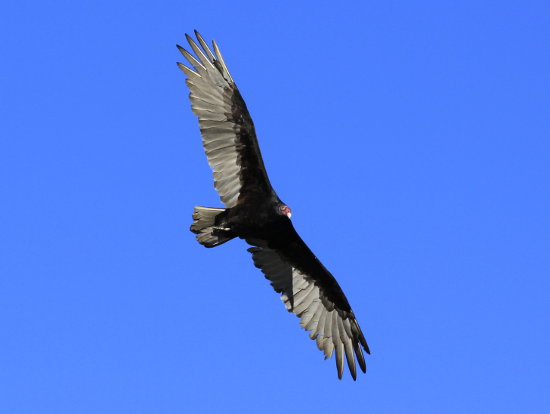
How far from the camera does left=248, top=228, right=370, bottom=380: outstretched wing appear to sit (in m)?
11.9

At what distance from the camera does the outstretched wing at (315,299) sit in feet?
A: 39.1

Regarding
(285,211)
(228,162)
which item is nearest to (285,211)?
(285,211)

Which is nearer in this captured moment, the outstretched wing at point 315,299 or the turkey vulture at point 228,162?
the turkey vulture at point 228,162

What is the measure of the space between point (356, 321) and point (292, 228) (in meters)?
1.58

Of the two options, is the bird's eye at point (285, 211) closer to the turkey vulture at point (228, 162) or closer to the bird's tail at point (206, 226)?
the turkey vulture at point (228, 162)

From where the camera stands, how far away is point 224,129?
35.6 feet

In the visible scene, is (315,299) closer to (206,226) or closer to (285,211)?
(285,211)

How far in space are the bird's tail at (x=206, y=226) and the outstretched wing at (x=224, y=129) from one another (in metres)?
0.20

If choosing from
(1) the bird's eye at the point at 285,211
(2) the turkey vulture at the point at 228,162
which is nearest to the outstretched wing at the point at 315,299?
(2) the turkey vulture at the point at 228,162

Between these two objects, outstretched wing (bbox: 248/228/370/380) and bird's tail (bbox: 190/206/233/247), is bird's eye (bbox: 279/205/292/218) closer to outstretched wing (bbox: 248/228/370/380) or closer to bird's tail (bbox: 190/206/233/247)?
bird's tail (bbox: 190/206/233/247)

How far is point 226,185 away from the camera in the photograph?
10.9m

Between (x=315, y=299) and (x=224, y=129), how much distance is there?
2512 millimetres

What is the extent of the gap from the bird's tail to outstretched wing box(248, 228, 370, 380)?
1018 millimetres

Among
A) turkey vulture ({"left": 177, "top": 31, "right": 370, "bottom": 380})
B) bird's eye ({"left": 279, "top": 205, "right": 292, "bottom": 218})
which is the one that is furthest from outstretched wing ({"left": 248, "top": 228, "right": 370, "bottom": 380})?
bird's eye ({"left": 279, "top": 205, "right": 292, "bottom": 218})
